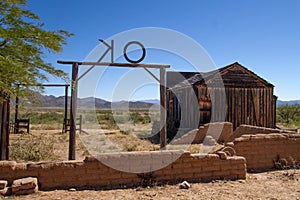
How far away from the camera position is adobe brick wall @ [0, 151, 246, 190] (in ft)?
16.4

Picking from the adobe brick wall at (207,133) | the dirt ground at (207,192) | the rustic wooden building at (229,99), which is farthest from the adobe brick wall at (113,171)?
the rustic wooden building at (229,99)

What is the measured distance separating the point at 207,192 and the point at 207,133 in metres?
6.99

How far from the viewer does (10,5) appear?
4688mm

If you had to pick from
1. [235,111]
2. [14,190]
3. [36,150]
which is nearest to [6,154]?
[36,150]

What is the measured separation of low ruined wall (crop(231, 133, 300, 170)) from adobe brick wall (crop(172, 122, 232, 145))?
469 cm

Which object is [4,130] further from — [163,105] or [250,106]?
[250,106]

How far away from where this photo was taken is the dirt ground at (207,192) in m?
4.77

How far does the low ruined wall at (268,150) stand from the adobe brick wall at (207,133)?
15.4 feet

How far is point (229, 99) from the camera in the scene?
14.3 m

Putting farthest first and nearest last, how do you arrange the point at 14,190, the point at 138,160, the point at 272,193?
the point at 138,160, the point at 272,193, the point at 14,190

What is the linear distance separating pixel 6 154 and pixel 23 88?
261cm

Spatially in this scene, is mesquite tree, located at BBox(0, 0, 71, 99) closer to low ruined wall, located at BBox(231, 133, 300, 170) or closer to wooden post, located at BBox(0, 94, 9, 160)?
wooden post, located at BBox(0, 94, 9, 160)

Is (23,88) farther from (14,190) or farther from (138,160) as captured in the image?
(138,160)

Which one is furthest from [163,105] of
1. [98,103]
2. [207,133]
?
[98,103]
